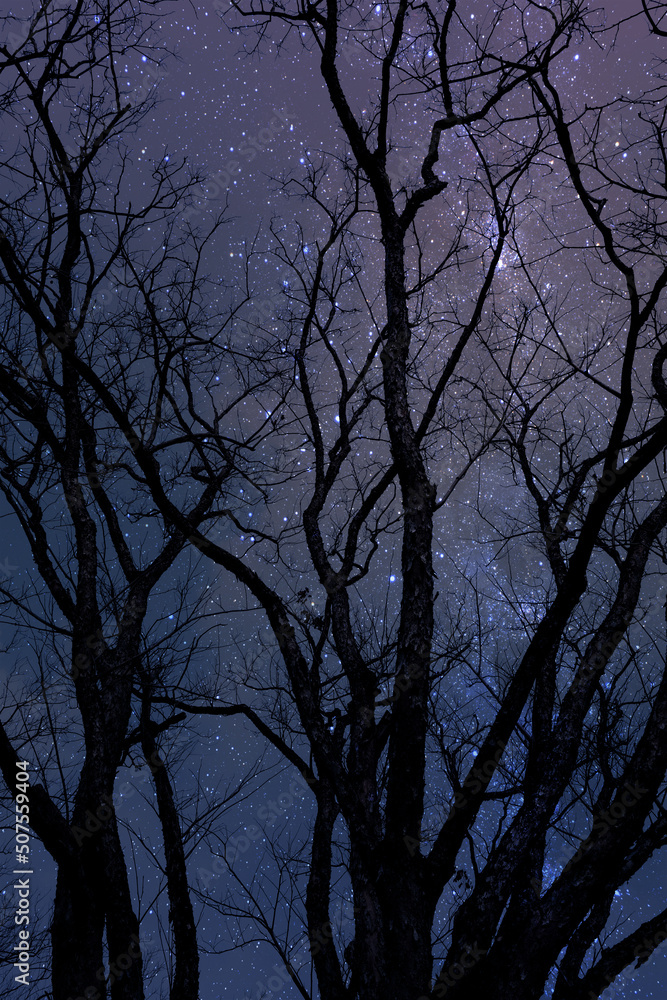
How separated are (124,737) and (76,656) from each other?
3.67 feet

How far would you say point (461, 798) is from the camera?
13.5 ft

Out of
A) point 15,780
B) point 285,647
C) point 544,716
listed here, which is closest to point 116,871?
point 15,780

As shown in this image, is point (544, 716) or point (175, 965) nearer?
point (544, 716)

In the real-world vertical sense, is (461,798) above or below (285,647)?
below

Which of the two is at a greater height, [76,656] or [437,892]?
[76,656]

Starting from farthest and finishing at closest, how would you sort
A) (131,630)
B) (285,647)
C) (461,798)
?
(131,630), (285,647), (461,798)

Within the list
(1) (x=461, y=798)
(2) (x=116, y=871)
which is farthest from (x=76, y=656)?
(1) (x=461, y=798)

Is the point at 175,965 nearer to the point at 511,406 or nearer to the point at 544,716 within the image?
the point at 544,716

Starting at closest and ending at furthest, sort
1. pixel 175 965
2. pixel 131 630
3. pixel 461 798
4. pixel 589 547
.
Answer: pixel 589 547 < pixel 461 798 < pixel 175 965 < pixel 131 630

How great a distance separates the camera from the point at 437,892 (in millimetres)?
3928

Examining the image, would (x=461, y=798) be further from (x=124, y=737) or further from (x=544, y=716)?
(x=124, y=737)

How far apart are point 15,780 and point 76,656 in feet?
4.60

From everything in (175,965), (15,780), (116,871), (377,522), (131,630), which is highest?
(377,522)

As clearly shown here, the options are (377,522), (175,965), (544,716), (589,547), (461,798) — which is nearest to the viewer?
(589,547)
